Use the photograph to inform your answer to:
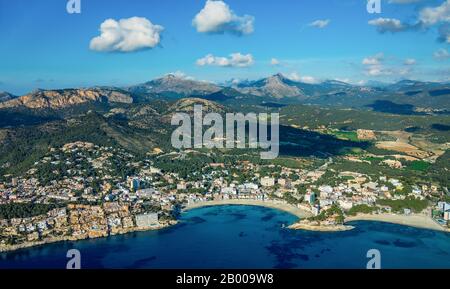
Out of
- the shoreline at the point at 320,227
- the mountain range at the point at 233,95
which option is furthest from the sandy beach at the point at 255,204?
the mountain range at the point at 233,95

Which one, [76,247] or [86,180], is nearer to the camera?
[76,247]

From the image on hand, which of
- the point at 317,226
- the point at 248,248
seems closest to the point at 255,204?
the point at 317,226

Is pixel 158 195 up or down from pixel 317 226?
up

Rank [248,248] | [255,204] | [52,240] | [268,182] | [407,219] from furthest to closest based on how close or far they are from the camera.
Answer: [268,182], [255,204], [407,219], [52,240], [248,248]

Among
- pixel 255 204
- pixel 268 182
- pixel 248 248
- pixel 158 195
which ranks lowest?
pixel 248 248

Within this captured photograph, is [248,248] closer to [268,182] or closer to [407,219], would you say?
[407,219]

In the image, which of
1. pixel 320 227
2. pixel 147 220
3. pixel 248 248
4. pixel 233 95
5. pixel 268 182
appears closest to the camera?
pixel 248 248
